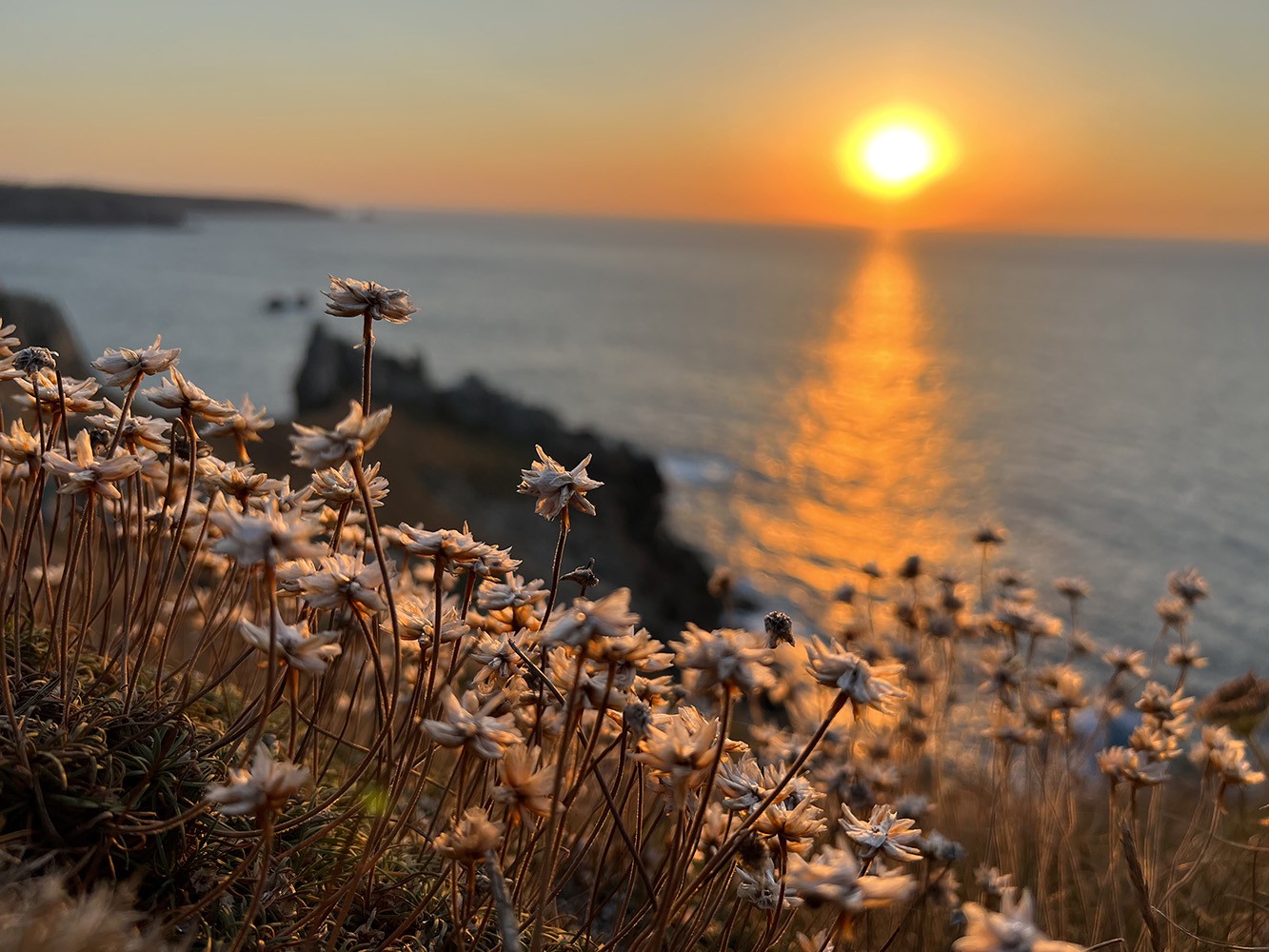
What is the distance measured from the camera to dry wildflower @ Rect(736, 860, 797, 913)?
256cm

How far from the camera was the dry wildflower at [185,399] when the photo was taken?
8.74 feet

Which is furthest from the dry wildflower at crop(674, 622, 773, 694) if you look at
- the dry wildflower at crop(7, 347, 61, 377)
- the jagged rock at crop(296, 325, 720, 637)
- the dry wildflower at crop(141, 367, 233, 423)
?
the jagged rock at crop(296, 325, 720, 637)

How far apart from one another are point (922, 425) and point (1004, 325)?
66.3 m

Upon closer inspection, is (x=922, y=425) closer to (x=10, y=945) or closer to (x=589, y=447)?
(x=589, y=447)

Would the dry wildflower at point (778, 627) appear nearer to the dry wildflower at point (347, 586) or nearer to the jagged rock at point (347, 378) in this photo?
the dry wildflower at point (347, 586)

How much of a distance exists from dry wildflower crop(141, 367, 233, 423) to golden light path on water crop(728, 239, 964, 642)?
19.7 m

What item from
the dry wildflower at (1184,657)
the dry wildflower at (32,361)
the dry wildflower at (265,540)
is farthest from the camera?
the dry wildflower at (1184,657)

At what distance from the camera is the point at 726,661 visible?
1993mm

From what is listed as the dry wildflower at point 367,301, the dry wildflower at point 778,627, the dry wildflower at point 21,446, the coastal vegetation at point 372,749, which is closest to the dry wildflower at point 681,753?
the coastal vegetation at point 372,749

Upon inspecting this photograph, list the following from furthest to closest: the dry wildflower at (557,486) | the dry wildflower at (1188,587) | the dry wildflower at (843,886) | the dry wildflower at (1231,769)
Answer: the dry wildflower at (1188,587)
the dry wildflower at (1231,769)
the dry wildflower at (557,486)
the dry wildflower at (843,886)

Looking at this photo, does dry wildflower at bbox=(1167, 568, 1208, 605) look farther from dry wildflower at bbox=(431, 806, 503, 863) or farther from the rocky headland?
the rocky headland

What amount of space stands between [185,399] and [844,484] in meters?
40.8

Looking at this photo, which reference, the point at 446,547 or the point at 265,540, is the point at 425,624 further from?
the point at 265,540

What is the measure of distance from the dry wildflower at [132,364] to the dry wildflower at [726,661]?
74.2 inches
